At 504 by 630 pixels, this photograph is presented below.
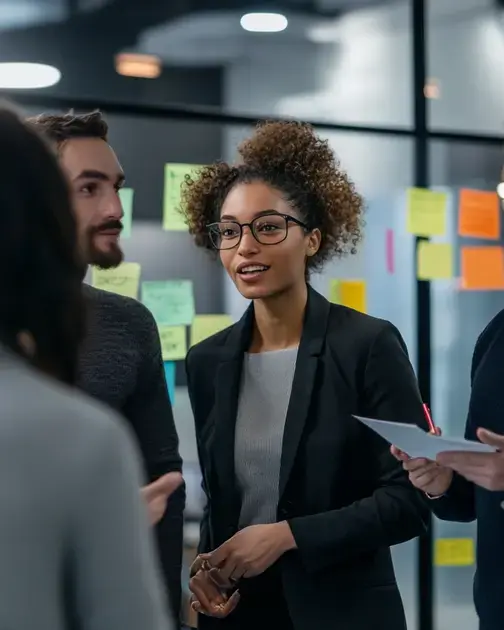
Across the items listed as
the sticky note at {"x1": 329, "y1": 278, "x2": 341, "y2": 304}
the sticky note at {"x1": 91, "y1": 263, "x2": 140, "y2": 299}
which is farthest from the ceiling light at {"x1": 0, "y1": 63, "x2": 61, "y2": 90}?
the sticky note at {"x1": 329, "y1": 278, "x2": 341, "y2": 304}

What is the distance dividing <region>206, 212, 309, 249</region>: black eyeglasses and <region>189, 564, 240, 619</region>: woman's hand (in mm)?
633

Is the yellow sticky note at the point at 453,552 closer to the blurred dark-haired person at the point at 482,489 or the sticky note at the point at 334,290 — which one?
the sticky note at the point at 334,290

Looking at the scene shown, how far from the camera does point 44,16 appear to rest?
9.05 ft

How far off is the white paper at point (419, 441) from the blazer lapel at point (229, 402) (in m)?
0.48

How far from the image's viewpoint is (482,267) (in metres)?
3.44

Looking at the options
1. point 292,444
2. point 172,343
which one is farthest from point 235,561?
point 172,343

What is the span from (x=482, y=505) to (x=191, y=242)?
4.78 ft

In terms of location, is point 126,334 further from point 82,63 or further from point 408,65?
point 408,65

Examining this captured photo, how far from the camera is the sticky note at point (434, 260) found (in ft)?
10.8

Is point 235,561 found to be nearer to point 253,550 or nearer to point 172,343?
point 253,550

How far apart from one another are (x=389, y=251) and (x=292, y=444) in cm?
155

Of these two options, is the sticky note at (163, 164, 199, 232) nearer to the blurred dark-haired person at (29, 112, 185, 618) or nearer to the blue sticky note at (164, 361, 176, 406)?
the blue sticky note at (164, 361, 176, 406)

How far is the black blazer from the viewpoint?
5.96ft

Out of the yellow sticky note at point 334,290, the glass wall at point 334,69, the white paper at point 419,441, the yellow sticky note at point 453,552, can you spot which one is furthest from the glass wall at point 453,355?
the white paper at point 419,441
